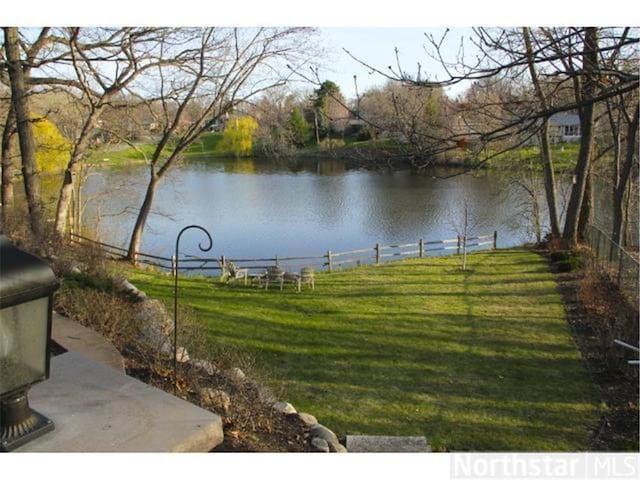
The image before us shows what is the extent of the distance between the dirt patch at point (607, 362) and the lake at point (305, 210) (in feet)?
20.3

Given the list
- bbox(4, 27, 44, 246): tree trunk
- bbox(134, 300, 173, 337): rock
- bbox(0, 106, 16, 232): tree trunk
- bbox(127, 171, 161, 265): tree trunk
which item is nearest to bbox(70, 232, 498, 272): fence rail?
bbox(127, 171, 161, 265): tree trunk

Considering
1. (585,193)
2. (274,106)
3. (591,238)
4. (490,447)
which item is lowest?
(490,447)

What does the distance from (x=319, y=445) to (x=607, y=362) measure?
4173 millimetres

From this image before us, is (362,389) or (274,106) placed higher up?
(274,106)

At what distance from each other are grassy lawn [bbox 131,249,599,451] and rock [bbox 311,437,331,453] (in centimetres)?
93

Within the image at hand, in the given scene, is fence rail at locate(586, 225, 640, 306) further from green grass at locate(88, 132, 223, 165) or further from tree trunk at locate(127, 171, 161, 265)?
green grass at locate(88, 132, 223, 165)

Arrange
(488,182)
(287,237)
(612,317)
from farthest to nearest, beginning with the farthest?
(488,182)
(287,237)
(612,317)

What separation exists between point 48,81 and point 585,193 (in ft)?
41.1

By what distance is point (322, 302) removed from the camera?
30.4ft

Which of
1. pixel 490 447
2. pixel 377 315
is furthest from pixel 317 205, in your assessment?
pixel 490 447

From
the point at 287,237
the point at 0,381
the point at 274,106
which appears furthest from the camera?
the point at 287,237

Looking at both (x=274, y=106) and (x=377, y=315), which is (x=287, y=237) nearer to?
(x=274, y=106)

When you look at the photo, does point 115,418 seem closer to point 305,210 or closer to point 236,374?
point 236,374

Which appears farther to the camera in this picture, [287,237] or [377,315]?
[287,237]
